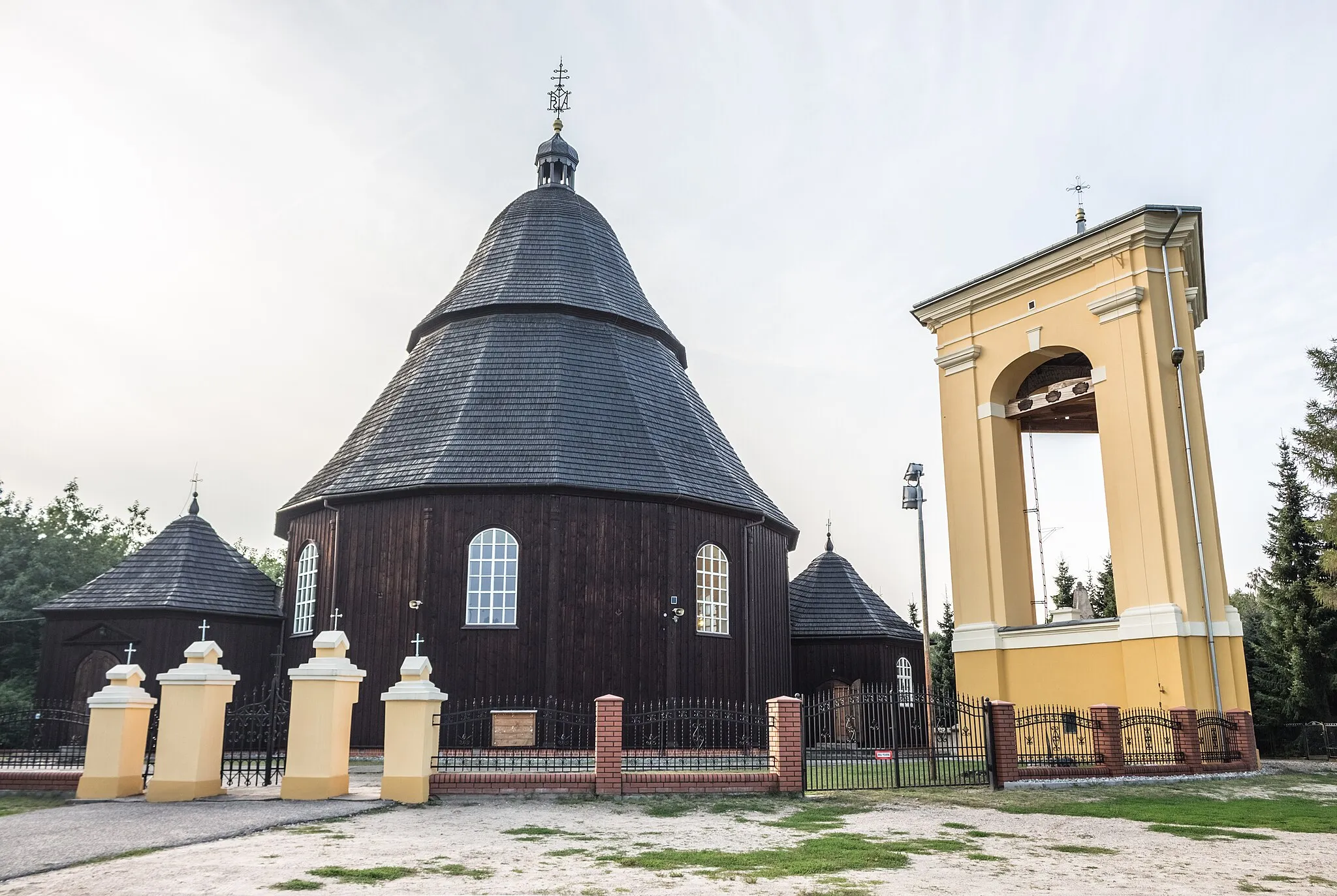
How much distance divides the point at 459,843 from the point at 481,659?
10.2 metres

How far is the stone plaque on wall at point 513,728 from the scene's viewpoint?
60.4ft

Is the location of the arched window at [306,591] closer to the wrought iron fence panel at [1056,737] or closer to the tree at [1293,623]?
the wrought iron fence panel at [1056,737]

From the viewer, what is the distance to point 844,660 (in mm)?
25141

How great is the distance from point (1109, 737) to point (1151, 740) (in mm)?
1138

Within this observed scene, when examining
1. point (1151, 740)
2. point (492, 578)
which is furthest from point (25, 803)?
point (1151, 740)

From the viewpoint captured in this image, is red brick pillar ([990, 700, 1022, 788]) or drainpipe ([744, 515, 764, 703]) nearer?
red brick pillar ([990, 700, 1022, 788])

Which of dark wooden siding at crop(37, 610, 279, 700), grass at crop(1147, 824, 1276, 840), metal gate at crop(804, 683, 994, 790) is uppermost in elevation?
dark wooden siding at crop(37, 610, 279, 700)

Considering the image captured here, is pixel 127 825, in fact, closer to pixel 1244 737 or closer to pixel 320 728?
pixel 320 728

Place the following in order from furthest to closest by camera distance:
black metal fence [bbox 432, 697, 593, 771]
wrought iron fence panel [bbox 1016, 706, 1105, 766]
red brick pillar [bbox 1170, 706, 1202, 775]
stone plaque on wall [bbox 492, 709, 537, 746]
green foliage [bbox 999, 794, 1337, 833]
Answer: stone plaque on wall [bbox 492, 709, 537, 746]
black metal fence [bbox 432, 697, 593, 771]
red brick pillar [bbox 1170, 706, 1202, 775]
wrought iron fence panel [bbox 1016, 706, 1105, 766]
green foliage [bbox 999, 794, 1337, 833]

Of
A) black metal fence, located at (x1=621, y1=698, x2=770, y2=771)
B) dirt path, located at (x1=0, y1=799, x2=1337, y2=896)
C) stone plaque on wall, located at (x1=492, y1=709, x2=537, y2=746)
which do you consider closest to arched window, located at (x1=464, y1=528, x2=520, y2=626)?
stone plaque on wall, located at (x1=492, y1=709, x2=537, y2=746)

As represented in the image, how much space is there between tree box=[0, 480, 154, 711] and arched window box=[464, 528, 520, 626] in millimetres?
14034

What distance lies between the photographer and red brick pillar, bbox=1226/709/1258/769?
15.8m

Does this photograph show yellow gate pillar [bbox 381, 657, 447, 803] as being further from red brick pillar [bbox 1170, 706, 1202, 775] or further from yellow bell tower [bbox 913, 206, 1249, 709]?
yellow bell tower [bbox 913, 206, 1249, 709]

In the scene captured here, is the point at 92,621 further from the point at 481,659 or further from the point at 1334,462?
the point at 1334,462
